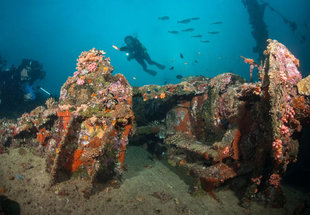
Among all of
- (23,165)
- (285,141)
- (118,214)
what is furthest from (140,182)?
(285,141)

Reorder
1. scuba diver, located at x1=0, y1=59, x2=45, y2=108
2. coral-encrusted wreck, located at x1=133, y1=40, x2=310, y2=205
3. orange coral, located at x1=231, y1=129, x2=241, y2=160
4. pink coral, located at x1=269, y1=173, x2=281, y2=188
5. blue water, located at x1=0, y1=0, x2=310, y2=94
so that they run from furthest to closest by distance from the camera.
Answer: blue water, located at x1=0, y1=0, x2=310, y2=94
scuba diver, located at x1=0, y1=59, x2=45, y2=108
orange coral, located at x1=231, y1=129, x2=241, y2=160
pink coral, located at x1=269, y1=173, x2=281, y2=188
coral-encrusted wreck, located at x1=133, y1=40, x2=310, y2=205

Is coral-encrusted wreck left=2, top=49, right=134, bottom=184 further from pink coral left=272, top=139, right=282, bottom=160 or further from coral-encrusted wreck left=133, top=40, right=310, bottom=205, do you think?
pink coral left=272, top=139, right=282, bottom=160

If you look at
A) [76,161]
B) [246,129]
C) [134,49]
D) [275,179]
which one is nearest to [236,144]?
[246,129]

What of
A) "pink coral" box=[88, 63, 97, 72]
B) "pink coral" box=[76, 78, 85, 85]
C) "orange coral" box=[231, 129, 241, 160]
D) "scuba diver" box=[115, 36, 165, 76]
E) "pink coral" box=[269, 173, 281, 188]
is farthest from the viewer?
"scuba diver" box=[115, 36, 165, 76]

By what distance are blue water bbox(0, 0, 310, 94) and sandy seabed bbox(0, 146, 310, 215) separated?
62.5m

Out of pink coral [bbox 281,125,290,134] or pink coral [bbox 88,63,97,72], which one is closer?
pink coral [bbox 281,125,290,134]

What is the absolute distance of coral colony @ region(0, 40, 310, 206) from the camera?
3730 millimetres

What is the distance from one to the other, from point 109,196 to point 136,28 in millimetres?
162439

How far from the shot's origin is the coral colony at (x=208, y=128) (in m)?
3.73

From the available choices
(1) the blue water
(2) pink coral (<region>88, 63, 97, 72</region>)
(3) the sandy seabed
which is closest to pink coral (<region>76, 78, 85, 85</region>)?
(2) pink coral (<region>88, 63, 97, 72</region>)

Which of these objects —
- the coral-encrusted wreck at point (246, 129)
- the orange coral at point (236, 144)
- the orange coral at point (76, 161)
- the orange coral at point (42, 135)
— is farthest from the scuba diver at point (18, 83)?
the orange coral at point (236, 144)

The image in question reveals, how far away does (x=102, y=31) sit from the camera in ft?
522

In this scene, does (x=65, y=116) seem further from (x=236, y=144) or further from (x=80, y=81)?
(x=236, y=144)

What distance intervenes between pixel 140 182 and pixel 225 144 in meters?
2.63
